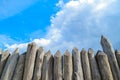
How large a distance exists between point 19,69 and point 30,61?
414 mm

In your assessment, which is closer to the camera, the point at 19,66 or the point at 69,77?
the point at 69,77

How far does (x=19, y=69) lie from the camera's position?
21.6 ft

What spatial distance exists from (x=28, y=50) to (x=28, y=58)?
341mm

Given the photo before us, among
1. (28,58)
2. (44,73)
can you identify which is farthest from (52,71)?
(28,58)

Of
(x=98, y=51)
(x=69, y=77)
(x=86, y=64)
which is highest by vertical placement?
(x=98, y=51)

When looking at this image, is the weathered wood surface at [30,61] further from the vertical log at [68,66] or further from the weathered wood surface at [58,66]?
the vertical log at [68,66]

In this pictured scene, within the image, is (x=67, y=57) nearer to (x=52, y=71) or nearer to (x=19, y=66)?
(x=52, y=71)

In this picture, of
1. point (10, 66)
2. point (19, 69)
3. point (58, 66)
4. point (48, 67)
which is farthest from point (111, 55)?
point (10, 66)

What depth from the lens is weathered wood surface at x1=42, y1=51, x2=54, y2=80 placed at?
6.30 meters

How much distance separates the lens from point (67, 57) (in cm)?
655

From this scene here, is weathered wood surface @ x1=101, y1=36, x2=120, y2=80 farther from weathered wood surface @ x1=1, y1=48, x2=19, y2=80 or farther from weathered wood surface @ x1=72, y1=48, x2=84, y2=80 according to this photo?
weathered wood surface @ x1=1, y1=48, x2=19, y2=80

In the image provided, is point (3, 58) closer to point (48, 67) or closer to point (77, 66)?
point (48, 67)

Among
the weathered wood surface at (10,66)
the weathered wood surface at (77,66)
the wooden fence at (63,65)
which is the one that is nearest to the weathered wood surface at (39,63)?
the wooden fence at (63,65)

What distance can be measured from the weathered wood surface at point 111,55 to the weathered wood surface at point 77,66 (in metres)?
0.92
